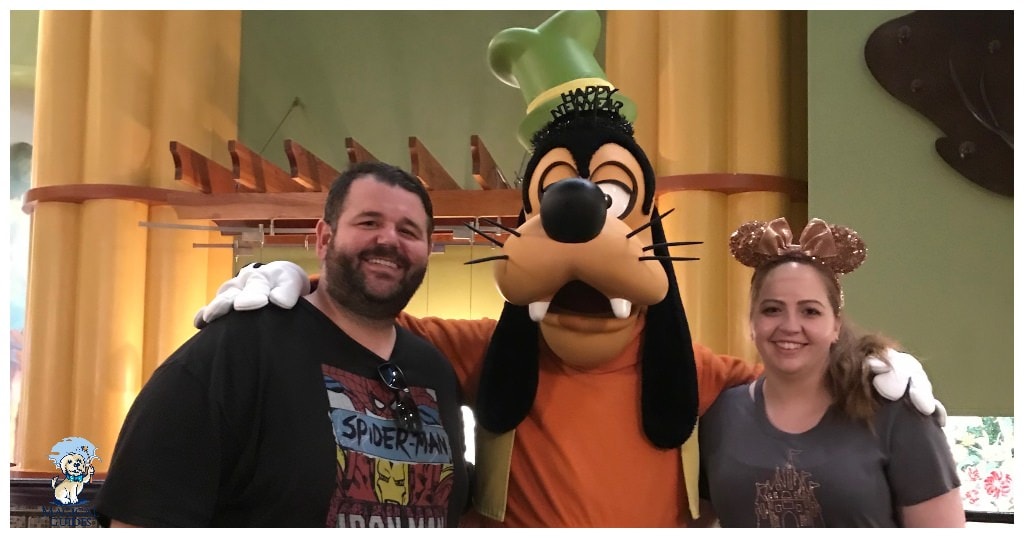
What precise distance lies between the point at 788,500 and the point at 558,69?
78 cm

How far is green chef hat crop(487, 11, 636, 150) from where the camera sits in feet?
4.99

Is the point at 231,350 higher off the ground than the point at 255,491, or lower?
higher

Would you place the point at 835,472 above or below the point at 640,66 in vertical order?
below

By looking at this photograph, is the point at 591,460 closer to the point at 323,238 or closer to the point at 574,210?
the point at 574,210

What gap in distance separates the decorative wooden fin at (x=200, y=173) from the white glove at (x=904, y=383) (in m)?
2.31

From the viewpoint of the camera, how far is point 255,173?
3137 mm

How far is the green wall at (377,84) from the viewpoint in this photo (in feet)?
12.3

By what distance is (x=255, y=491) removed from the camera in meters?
1.23

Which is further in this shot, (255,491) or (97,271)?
(97,271)

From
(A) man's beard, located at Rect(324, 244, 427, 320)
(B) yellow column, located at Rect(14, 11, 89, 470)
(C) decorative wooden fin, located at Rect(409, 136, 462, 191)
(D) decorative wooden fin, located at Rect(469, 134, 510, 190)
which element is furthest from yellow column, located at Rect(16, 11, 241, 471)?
(A) man's beard, located at Rect(324, 244, 427, 320)

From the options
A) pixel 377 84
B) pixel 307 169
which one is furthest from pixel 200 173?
pixel 377 84
